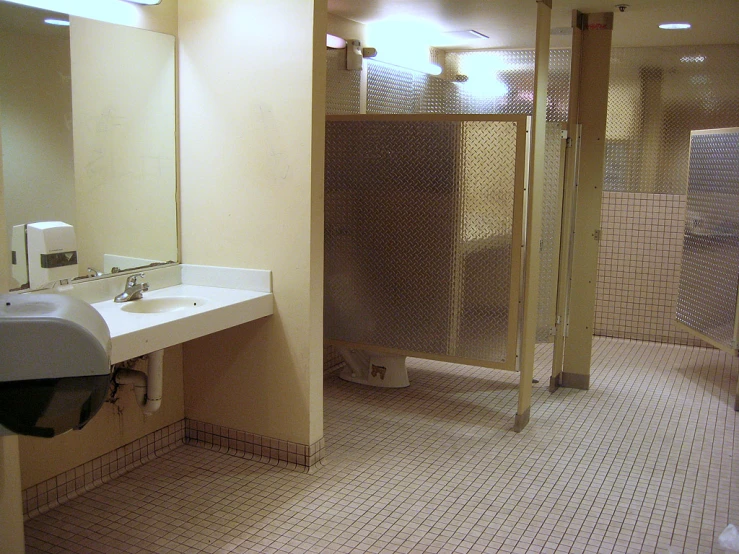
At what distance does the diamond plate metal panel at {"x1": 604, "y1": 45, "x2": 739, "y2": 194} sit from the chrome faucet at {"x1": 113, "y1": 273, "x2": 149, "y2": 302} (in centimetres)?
468

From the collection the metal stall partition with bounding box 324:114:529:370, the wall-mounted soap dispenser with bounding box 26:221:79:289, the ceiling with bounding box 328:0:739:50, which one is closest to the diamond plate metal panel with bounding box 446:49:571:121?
the ceiling with bounding box 328:0:739:50

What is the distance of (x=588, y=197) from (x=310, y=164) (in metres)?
2.35

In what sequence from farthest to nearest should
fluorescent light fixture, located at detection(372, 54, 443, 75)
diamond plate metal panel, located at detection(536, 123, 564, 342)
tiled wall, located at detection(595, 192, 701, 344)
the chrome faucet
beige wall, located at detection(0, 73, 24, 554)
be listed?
tiled wall, located at detection(595, 192, 701, 344), fluorescent light fixture, located at detection(372, 54, 443, 75), diamond plate metal panel, located at detection(536, 123, 564, 342), the chrome faucet, beige wall, located at detection(0, 73, 24, 554)

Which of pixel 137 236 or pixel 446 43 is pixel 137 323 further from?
pixel 446 43

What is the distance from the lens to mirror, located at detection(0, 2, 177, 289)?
2898mm

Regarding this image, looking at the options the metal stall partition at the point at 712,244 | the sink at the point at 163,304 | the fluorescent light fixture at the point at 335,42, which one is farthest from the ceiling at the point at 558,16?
the sink at the point at 163,304

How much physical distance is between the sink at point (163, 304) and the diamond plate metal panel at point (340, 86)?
2046 mm

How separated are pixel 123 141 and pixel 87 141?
213mm

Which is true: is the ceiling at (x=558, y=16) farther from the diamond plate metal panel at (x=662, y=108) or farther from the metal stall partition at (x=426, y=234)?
the metal stall partition at (x=426, y=234)

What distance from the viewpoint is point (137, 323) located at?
2.94m

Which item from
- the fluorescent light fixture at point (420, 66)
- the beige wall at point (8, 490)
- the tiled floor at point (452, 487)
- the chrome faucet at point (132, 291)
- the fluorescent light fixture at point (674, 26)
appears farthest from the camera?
the fluorescent light fixture at point (420, 66)

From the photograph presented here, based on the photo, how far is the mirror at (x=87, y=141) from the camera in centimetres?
290

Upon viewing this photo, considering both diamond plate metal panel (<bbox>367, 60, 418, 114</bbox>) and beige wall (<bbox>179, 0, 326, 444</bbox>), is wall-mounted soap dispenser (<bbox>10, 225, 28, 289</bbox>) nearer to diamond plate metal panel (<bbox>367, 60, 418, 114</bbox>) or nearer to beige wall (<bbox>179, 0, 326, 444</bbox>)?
beige wall (<bbox>179, 0, 326, 444</bbox>)

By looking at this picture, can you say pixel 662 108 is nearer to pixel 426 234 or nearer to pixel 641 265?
pixel 641 265
